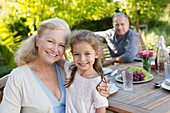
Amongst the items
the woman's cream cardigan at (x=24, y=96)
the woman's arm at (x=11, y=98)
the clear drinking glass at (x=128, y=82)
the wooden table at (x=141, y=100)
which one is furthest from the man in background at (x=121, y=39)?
the woman's arm at (x=11, y=98)

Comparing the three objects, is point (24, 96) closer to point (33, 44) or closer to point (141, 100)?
point (33, 44)

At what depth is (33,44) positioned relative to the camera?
5.36 feet

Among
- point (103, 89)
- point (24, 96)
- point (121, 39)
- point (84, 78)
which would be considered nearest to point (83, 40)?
point (84, 78)

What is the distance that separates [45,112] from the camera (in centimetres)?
145

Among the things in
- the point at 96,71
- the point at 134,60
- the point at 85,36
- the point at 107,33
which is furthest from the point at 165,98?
the point at 107,33

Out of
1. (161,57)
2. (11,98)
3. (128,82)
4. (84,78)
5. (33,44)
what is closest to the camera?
(11,98)

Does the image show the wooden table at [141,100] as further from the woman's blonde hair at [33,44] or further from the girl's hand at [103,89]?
the woman's blonde hair at [33,44]

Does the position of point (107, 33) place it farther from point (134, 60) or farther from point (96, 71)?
point (96, 71)

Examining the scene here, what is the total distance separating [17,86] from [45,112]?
0.30 m

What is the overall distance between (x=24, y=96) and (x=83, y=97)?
1.48ft

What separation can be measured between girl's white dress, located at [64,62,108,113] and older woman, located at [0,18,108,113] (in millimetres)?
79

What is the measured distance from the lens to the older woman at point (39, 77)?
1387 mm

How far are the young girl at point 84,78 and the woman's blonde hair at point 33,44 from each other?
13 cm

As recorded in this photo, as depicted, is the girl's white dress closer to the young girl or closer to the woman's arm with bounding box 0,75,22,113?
the young girl
